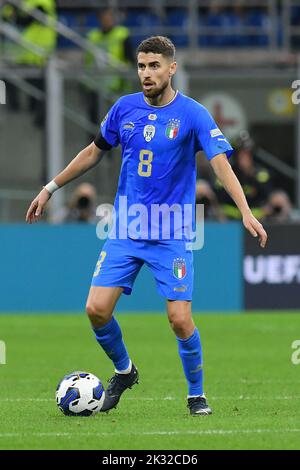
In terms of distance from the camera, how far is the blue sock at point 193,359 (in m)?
8.43

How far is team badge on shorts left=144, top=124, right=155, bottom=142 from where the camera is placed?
8.38 metres

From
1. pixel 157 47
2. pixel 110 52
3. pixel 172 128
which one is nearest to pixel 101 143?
pixel 172 128

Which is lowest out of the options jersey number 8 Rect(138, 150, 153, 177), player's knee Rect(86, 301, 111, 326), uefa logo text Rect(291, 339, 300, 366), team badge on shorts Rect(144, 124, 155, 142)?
uefa logo text Rect(291, 339, 300, 366)

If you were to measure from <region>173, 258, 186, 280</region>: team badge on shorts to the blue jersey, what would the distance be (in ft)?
0.58

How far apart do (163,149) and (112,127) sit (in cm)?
45

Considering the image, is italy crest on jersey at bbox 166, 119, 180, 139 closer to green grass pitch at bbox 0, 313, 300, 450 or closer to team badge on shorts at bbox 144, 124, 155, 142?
team badge on shorts at bbox 144, 124, 155, 142

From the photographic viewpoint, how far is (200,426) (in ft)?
25.6

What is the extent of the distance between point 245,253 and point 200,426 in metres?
9.65

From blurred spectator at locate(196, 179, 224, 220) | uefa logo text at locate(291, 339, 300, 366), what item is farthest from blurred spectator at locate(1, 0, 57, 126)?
uefa logo text at locate(291, 339, 300, 366)

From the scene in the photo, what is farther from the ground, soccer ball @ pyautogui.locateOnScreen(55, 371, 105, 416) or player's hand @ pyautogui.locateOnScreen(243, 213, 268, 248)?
player's hand @ pyautogui.locateOnScreen(243, 213, 268, 248)

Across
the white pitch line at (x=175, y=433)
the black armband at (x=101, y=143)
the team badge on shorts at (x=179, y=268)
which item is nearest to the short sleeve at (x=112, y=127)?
the black armband at (x=101, y=143)
